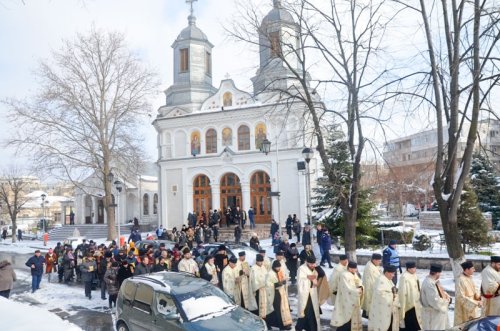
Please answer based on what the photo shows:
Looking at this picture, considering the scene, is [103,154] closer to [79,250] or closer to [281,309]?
[79,250]

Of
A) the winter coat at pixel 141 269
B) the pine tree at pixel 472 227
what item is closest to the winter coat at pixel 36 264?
the winter coat at pixel 141 269

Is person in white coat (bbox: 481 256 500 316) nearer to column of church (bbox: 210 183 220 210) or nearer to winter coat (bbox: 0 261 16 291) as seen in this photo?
winter coat (bbox: 0 261 16 291)

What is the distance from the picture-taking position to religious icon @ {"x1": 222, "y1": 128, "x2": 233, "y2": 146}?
3365 cm

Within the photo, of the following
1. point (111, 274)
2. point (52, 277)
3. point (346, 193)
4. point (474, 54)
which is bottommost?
point (52, 277)

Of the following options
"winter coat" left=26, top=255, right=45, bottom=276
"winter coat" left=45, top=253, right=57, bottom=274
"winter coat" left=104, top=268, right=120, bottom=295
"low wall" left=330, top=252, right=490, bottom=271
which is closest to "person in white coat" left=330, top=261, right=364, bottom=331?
"winter coat" left=104, top=268, right=120, bottom=295

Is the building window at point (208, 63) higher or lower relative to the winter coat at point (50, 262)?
higher

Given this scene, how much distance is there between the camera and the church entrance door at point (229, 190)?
3319 cm

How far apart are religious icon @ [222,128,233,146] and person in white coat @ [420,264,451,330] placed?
2623 cm

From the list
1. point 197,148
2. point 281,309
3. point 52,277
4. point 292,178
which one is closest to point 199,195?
point 197,148

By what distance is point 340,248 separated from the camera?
20.7 meters

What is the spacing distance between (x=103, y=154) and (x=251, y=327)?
83.1ft

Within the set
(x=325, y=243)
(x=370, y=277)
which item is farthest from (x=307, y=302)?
(x=325, y=243)

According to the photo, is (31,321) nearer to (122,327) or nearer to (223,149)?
(122,327)

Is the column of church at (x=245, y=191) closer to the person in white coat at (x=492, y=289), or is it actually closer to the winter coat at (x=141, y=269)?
the winter coat at (x=141, y=269)
